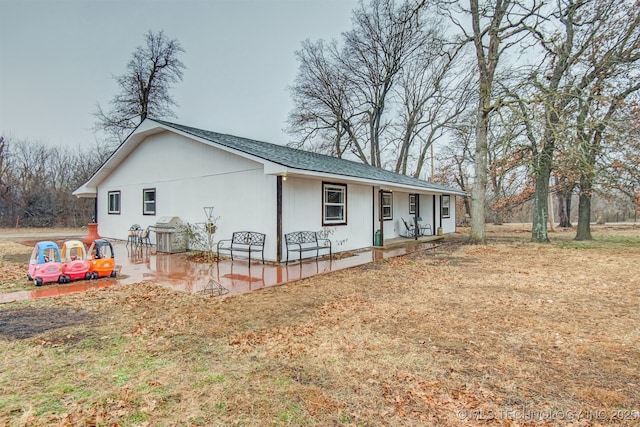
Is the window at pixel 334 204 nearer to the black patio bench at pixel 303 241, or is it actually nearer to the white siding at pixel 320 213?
the white siding at pixel 320 213

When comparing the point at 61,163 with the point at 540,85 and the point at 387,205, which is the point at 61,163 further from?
the point at 540,85

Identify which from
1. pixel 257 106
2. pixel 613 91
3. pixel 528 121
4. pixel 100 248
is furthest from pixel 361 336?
pixel 257 106

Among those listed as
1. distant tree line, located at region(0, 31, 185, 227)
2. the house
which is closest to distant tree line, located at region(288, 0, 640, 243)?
the house

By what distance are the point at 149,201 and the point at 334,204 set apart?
7508 mm

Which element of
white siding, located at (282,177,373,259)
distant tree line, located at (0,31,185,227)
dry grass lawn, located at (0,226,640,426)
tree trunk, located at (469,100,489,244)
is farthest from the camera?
distant tree line, located at (0,31,185,227)

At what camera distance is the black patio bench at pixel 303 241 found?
28.2ft

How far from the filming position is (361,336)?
3.72 m

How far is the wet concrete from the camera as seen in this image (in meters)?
5.86

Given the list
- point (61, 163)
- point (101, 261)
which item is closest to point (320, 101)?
point (61, 163)

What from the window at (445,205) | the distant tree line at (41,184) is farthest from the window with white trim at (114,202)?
the window at (445,205)

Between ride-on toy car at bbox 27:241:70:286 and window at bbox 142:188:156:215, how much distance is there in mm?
5991

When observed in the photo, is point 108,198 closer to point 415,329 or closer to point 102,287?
point 102,287

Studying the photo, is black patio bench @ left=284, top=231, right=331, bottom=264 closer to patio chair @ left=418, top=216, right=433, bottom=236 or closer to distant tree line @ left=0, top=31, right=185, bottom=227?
patio chair @ left=418, top=216, right=433, bottom=236

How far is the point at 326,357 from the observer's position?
10.5ft
